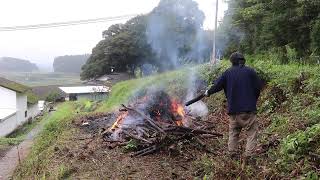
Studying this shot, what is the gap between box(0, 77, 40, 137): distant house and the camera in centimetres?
3712

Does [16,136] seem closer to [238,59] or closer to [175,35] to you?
[175,35]

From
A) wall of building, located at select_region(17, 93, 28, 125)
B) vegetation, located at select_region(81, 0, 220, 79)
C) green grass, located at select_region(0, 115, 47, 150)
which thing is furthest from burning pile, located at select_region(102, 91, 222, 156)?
wall of building, located at select_region(17, 93, 28, 125)

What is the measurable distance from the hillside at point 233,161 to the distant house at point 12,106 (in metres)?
25.5

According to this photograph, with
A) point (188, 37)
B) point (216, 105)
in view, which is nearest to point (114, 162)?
point (216, 105)

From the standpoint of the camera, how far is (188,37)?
21.2m

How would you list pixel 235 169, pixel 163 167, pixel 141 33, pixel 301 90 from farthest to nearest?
pixel 141 33, pixel 301 90, pixel 163 167, pixel 235 169

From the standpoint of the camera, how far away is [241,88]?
7.36 m

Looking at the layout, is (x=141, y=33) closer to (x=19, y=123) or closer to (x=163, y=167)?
(x=19, y=123)

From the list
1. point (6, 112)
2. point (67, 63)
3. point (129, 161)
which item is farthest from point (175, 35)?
point (67, 63)

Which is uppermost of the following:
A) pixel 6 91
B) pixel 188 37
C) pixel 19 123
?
pixel 188 37

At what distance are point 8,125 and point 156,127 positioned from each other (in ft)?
103

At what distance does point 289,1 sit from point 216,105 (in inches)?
386

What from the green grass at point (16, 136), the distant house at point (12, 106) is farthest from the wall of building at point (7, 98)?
the green grass at point (16, 136)

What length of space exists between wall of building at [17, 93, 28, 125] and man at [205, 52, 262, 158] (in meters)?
37.9
